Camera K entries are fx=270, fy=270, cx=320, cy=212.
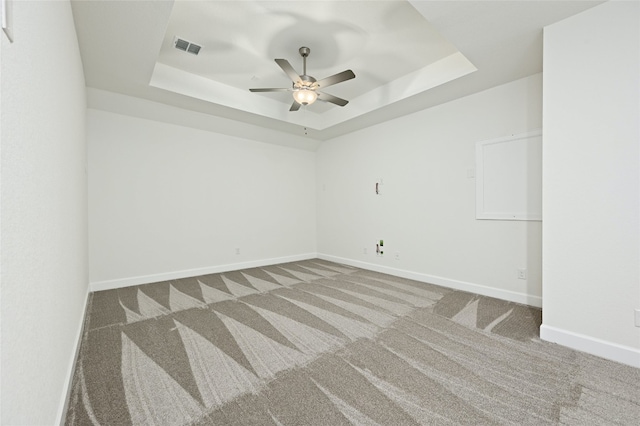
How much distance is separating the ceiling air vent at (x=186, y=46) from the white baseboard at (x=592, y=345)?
4.67m

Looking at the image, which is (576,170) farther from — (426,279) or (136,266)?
(136,266)

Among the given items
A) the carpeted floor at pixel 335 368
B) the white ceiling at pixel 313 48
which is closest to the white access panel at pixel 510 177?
the white ceiling at pixel 313 48

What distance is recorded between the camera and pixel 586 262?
7.47 ft

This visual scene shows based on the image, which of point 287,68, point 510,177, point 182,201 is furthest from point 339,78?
point 182,201

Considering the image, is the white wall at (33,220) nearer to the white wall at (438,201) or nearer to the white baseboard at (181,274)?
the white baseboard at (181,274)

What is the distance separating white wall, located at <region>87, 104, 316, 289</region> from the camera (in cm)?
402

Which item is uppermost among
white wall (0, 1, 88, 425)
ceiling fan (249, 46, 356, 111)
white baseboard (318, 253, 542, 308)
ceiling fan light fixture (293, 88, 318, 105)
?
ceiling fan (249, 46, 356, 111)

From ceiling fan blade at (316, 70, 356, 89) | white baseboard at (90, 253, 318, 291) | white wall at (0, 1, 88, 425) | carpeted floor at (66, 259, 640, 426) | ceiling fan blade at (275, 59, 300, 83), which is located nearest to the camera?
white wall at (0, 1, 88, 425)

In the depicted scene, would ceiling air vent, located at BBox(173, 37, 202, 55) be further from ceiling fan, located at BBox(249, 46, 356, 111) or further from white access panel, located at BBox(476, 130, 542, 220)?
white access panel, located at BBox(476, 130, 542, 220)

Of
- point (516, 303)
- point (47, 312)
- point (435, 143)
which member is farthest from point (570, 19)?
point (47, 312)

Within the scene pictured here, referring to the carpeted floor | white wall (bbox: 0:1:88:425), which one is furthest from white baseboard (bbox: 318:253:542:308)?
white wall (bbox: 0:1:88:425)

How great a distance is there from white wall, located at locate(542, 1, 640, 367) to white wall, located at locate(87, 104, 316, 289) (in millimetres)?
4543

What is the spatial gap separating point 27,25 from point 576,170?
3.56 meters

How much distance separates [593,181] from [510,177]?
4.07ft
